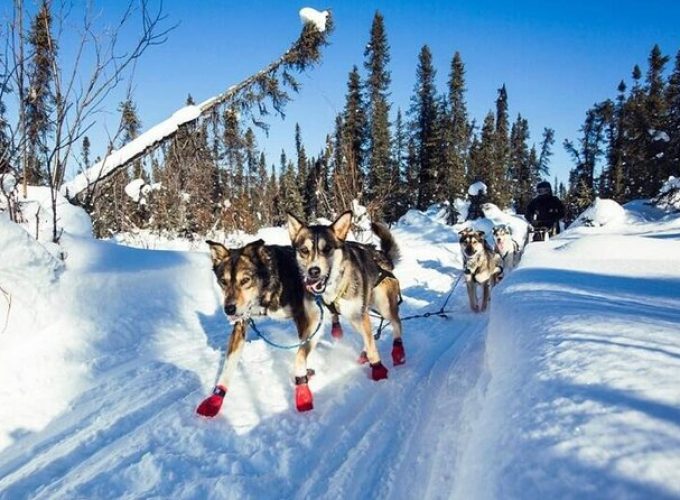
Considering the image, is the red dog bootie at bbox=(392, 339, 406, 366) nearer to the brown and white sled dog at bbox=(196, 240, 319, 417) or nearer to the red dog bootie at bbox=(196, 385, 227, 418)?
the brown and white sled dog at bbox=(196, 240, 319, 417)

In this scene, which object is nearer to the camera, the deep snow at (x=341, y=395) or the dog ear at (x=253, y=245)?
the deep snow at (x=341, y=395)

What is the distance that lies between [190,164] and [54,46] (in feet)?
12.5

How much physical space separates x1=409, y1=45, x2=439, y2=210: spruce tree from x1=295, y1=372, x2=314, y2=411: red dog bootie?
33935 mm

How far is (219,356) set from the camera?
200 inches

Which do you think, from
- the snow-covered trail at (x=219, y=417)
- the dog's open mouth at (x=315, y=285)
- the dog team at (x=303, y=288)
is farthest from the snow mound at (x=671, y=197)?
the dog's open mouth at (x=315, y=285)

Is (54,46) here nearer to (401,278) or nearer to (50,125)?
(50,125)

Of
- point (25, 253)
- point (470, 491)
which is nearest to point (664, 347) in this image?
point (470, 491)

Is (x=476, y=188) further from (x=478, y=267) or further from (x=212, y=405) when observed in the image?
(x=212, y=405)

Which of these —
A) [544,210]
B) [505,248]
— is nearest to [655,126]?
[544,210]

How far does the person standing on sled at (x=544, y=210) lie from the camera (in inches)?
442

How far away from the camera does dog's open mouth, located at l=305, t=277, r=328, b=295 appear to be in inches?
157

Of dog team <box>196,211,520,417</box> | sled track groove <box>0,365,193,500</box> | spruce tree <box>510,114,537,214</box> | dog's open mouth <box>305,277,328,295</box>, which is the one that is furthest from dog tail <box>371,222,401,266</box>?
spruce tree <box>510,114,537,214</box>

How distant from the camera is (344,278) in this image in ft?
14.3

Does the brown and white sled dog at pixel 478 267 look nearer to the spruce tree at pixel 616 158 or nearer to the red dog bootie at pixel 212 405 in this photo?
the red dog bootie at pixel 212 405
